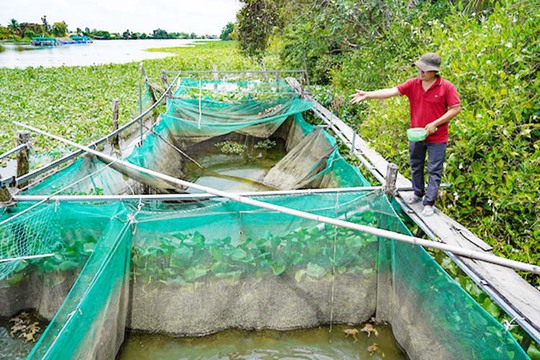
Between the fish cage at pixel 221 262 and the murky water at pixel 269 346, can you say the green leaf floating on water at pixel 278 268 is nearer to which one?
the fish cage at pixel 221 262

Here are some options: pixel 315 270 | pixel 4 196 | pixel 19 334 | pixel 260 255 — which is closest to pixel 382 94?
→ pixel 315 270

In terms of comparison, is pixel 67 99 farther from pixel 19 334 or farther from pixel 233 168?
pixel 19 334

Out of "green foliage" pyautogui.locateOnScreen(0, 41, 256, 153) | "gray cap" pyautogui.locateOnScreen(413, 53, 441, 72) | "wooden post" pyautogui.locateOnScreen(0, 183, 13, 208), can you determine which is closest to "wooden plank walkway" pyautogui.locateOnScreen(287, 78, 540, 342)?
"gray cap" pyautogui.locateOnScreen(413, 53, 441, 72)

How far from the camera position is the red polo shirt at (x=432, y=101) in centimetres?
282

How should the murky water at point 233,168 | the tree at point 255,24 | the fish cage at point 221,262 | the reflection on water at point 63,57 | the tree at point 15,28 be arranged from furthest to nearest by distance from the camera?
the tree at point 15,28 → the reflection on water at point 63,57 → the tree at point 255,24 → the murky water at point 233,168 → the fish cage at point 221,262

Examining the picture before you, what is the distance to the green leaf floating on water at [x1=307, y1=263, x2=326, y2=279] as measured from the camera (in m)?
2.97

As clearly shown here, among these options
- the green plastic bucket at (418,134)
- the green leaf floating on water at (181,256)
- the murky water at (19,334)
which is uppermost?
the green plastic bucket at (418,134)

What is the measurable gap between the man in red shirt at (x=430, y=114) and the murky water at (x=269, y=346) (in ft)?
3.73

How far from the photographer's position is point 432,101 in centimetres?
289

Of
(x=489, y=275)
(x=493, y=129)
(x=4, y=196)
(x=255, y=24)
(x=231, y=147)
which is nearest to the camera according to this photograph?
(x=489, y=275)

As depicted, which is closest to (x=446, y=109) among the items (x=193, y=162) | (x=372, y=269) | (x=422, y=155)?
(x=422, y=155)

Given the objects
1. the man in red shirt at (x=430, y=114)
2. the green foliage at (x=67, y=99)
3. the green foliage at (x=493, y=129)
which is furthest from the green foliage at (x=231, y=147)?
the man in red shirt at (x=430, y=114)

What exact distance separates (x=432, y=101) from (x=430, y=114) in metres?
0.10

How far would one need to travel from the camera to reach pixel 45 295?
9.66 feet
